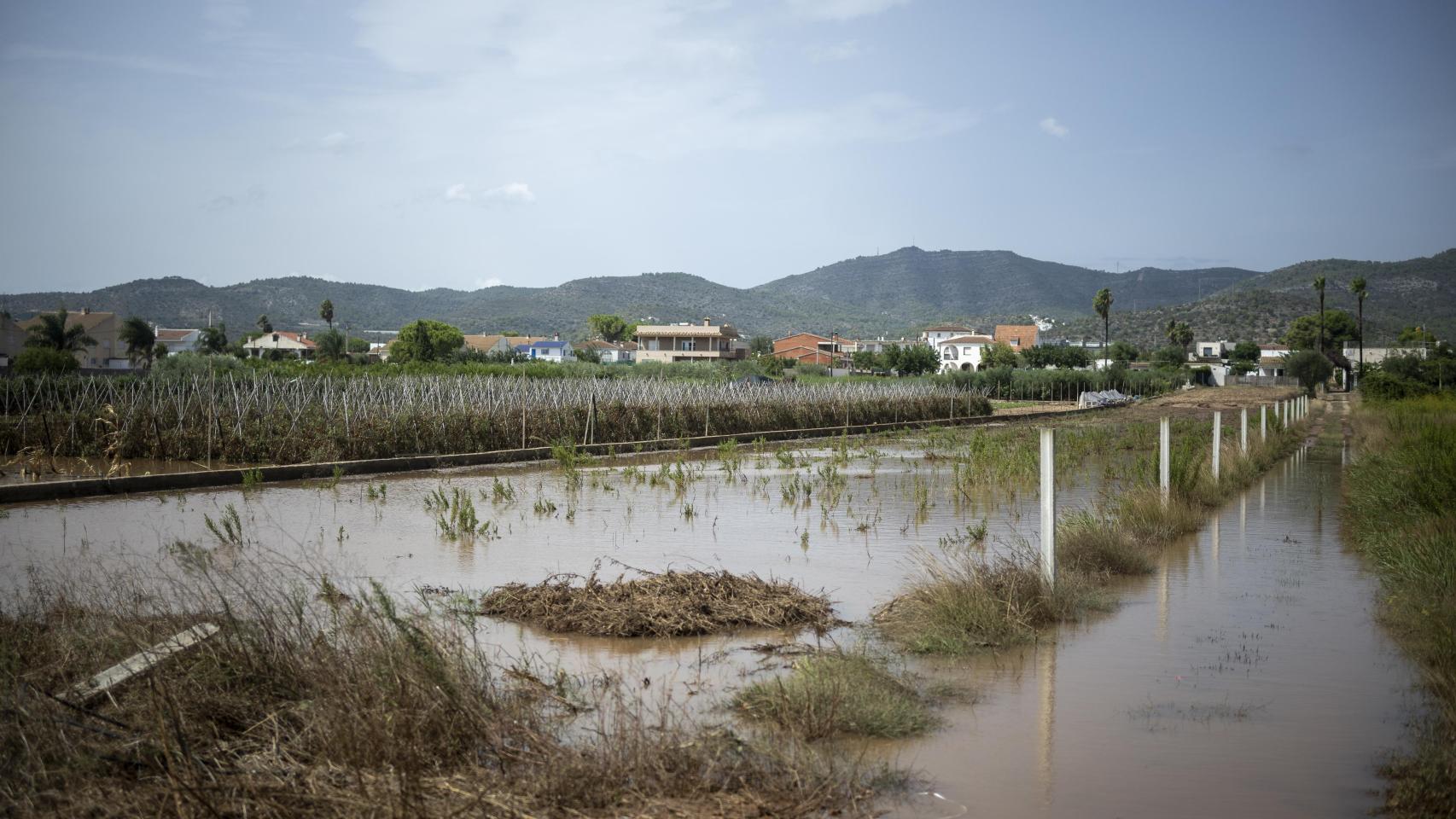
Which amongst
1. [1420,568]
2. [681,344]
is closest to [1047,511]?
[1420,568]

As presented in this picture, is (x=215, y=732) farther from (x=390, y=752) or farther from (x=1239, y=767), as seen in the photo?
(x=1239, y=767)

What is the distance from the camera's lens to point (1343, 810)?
17.8ft

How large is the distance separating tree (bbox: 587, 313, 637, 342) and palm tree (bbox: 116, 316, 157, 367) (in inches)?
3230

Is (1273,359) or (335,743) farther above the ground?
(1273,359)

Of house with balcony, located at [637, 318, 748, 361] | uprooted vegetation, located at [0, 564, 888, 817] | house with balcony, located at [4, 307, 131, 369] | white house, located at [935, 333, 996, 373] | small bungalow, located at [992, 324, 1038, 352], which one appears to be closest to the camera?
uprooted vegetation, located at [0, 564, 888, 817]

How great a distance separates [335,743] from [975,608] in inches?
209

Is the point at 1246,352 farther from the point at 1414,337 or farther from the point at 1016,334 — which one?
the point at 1016,334

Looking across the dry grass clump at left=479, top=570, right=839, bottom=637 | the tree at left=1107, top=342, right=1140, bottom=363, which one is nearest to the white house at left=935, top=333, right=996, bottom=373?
the tree at left=1107, top=342, right=1140, bottom=363

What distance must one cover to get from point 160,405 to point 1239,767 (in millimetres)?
23428

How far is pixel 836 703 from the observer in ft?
20.1

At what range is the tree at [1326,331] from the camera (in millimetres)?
139500

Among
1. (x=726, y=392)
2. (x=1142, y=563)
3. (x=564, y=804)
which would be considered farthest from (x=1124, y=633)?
(x=726, y=392)

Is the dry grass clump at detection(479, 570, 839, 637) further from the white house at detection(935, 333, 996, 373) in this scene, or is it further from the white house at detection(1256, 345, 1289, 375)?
the white house at detection(935, 333, 996, 373)

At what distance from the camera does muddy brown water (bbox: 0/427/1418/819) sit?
5.96 metres
